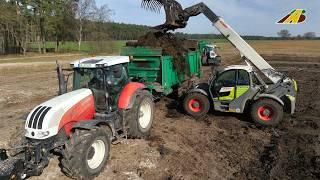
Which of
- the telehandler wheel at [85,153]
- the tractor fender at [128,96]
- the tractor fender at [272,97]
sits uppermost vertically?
the tractor fender at [128,96]

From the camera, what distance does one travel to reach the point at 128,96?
25.9 ft

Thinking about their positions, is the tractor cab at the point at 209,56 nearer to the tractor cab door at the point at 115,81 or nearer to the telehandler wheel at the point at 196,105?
the telehandler wheel at the point at 196,105

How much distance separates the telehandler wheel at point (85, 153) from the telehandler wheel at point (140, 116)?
1.34m

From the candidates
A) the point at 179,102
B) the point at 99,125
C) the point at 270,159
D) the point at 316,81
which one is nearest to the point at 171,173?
the point at 99,125

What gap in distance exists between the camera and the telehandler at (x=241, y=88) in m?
10.3

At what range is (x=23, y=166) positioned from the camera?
18.4ft

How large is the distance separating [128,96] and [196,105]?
3834 mm

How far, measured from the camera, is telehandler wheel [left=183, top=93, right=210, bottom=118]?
11031 millimetres

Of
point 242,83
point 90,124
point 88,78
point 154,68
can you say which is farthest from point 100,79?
point 242,83

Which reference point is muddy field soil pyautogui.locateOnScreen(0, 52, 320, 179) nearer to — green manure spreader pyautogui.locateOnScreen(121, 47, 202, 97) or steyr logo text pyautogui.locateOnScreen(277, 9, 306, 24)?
green manure spreader pyautogui.locateOnScreen(121, 47, 202, 97)

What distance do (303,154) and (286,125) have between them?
2.39m

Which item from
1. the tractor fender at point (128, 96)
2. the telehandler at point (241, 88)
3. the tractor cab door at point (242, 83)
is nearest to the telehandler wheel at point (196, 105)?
the telehandler at point (241, 88)

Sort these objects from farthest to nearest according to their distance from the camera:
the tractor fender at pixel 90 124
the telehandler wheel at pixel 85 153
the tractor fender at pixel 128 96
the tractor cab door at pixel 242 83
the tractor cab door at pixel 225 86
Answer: the tractor cab door at pixel 225 86 < the tractor cab door at pixel 242 83 < the tractor fender at pixel 128 96 < the tractor fender at pixel 90 124 < the telehandler wheel at pixel 85 153

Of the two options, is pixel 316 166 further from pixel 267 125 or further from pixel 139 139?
pixel 139 139
